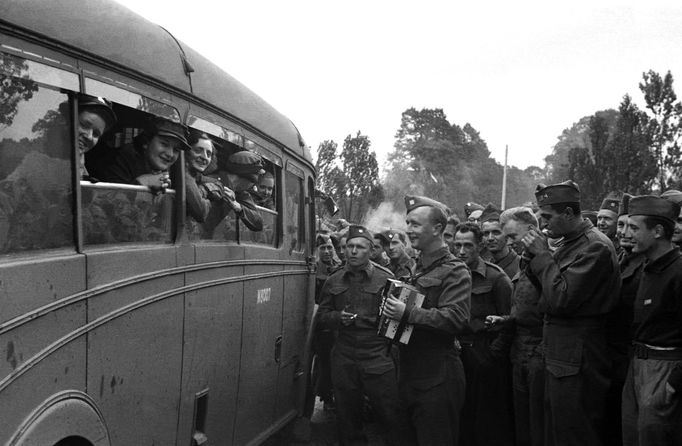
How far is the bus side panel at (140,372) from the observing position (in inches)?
115

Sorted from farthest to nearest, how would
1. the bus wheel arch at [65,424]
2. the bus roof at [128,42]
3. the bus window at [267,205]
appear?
1. the bus window at [267,205]
2. the bus roof at [128,42]
3. the bus wheel arch at [65,424]

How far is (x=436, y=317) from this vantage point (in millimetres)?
4457

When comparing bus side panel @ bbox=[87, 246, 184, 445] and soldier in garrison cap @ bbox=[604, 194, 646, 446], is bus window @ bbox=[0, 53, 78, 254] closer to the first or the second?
bus side panel @ bbox=[87, 246, 184, 445]

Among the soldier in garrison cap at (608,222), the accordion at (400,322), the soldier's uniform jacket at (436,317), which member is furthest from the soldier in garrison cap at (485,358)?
the soldier in garrison cap at (608,222)

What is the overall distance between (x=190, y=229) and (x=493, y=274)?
278cm

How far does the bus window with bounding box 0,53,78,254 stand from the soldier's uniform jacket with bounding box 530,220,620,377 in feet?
9.71

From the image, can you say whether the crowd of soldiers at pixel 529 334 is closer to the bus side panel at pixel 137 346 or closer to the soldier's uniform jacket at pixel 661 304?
the soldier's uniform jacket at pixel 661 304

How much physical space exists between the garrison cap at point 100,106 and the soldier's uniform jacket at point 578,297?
9.38ft

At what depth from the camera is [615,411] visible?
4484mm

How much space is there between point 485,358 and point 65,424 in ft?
11.9

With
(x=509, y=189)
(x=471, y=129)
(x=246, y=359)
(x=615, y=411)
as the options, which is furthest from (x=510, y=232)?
(x=471, y=129)

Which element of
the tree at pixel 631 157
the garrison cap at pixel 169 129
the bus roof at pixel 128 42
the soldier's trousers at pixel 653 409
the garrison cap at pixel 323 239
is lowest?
the soldier's trousers at pixel 653 409

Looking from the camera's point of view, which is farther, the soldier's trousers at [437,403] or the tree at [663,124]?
the tree at [663,124]

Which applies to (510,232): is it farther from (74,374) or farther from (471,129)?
(471,129)
